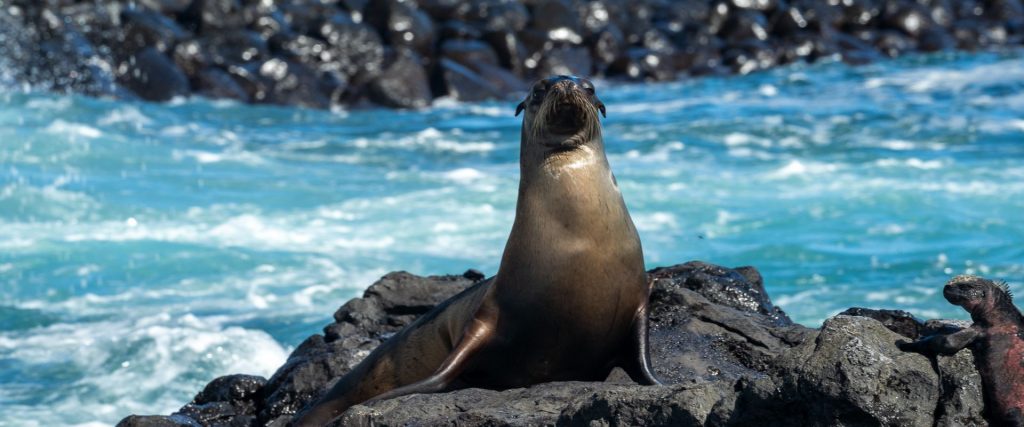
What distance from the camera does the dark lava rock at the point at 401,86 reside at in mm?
20734

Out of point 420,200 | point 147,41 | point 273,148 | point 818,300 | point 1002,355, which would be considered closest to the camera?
point 1002,355

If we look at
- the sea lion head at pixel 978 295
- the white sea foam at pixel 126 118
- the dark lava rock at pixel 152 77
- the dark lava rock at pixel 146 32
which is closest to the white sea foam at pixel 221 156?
the white sea foam at pixel 126 118

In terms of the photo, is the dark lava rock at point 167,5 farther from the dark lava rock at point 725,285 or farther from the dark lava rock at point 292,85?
the dark lava rock at point 725,285

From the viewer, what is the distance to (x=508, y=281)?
4.32 m

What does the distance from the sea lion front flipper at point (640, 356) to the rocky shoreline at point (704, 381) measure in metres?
0.05

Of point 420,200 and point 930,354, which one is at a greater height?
point 930,354

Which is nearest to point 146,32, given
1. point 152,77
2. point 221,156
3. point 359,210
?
point 152,77

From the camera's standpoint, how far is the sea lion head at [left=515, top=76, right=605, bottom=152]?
4402 millimetres

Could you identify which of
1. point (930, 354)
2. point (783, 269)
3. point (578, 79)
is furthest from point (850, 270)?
point (930, 354)

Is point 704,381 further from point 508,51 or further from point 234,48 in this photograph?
point 508,51

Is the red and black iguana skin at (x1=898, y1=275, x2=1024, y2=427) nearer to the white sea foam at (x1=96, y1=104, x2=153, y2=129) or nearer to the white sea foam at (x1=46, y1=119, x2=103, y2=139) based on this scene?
the white sea foam at (x1=46, y1=119, x2=103, y2=139)

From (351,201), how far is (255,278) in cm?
308

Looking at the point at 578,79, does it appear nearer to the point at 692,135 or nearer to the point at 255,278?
the point at 255,278

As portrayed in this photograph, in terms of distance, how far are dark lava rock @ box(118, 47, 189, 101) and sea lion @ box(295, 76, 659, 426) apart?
16.2m
